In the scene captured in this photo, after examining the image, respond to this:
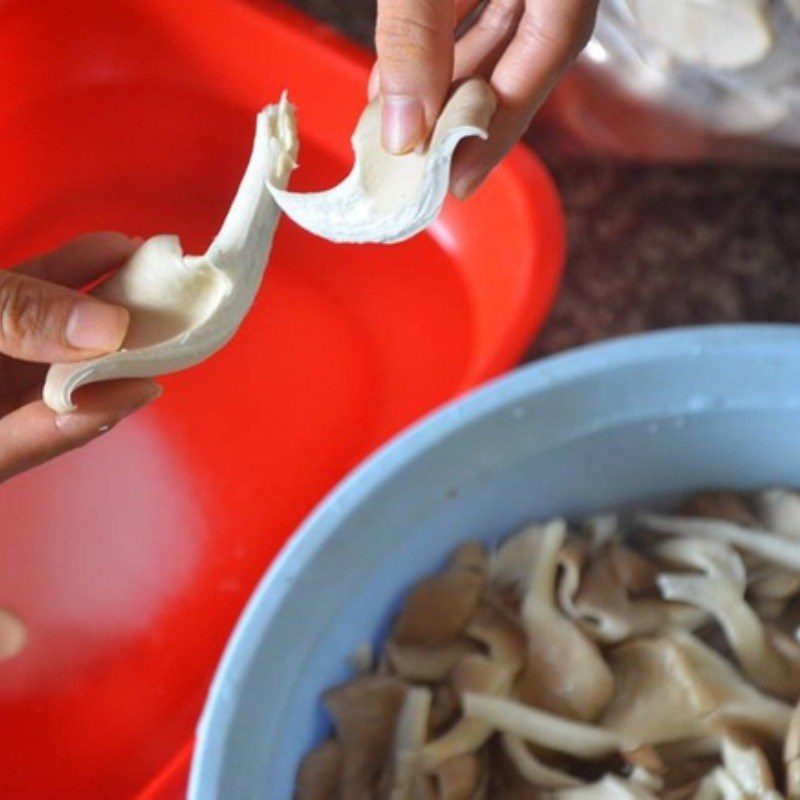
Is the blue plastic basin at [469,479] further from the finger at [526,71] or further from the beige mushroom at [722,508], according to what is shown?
the finger at [526,71]

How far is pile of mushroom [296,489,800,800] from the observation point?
64cm

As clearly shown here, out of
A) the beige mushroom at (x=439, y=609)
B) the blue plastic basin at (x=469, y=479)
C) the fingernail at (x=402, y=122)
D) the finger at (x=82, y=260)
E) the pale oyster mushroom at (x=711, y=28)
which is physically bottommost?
the beige mushroom at (x=439, y=609)

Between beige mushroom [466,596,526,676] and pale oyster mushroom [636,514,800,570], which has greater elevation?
beige mushroom [466,596,526,676]

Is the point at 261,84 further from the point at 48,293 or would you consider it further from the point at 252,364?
the point at 48,293

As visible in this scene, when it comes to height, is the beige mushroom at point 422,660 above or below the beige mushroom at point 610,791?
above

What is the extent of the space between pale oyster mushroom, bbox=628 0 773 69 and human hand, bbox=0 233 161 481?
13.6 inches

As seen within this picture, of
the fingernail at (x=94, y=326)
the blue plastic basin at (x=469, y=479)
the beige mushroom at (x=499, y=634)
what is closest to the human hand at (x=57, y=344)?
the fingernail at (x=94, y=326)

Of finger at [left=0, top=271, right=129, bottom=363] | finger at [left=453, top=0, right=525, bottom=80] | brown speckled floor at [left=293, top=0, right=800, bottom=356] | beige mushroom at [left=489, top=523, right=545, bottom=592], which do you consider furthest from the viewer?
brown speckled floor at [left=293, top=0, right=800, bottom=356]

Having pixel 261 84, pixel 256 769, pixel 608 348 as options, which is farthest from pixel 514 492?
pixel 261 84

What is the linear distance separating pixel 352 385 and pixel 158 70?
0.27 metres

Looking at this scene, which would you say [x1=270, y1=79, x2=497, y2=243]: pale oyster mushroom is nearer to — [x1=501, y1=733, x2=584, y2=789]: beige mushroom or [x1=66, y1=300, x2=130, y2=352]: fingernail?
[x1=66, y1=300, x2=130, y2=352]: fingernail

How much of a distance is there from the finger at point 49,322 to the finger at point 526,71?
16 centimetres

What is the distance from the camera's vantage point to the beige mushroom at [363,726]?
65 cm

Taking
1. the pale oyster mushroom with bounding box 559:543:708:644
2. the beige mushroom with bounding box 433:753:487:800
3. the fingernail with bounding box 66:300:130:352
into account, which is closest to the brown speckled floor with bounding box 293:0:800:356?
the pale oyster mushroom with bounding box 559:543:708:644
